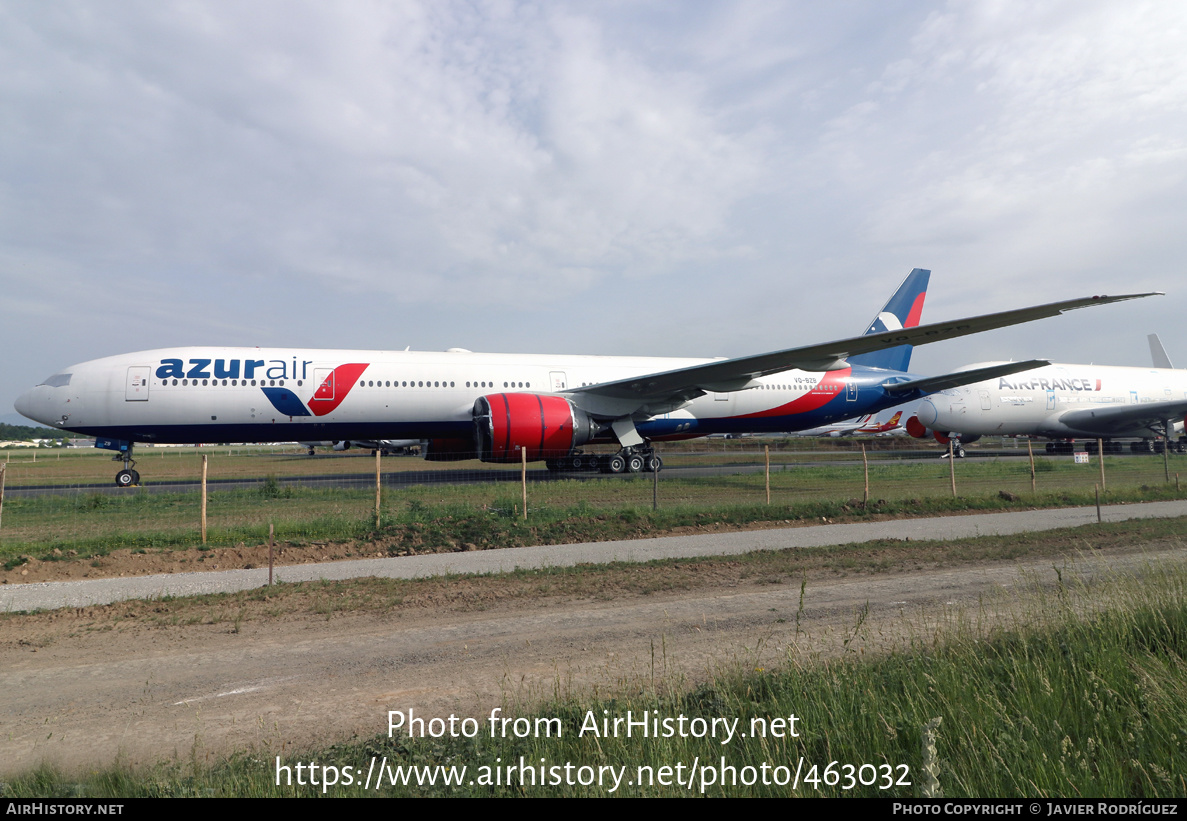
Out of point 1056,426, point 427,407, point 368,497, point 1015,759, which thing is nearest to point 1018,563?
point 1015,759

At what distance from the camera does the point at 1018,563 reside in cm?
847

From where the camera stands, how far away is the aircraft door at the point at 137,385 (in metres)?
17.6

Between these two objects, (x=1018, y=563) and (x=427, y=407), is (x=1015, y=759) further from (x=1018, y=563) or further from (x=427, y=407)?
(x=427, y=407)

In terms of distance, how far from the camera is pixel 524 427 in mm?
17656

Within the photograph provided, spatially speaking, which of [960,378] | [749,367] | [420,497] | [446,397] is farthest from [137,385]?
[960,378]

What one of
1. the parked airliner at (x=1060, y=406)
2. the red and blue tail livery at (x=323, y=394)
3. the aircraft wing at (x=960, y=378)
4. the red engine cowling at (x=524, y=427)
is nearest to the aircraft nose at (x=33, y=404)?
the red and blue tail livery at (x=323, y=394)

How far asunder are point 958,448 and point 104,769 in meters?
41.0

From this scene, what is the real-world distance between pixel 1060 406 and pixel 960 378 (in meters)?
20.8

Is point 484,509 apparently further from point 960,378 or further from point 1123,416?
point 1123,416

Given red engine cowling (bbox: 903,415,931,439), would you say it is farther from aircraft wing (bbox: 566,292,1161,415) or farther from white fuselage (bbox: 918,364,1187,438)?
aircraft wing (bbox: 566,292,1161,415)

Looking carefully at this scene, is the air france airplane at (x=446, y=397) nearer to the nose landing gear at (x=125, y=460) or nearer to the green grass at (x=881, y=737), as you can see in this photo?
the nose landing gear at (x=125, y=460)

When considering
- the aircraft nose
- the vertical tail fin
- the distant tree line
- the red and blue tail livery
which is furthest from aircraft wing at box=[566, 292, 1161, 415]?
the distant tree line

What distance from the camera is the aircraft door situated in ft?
57.7

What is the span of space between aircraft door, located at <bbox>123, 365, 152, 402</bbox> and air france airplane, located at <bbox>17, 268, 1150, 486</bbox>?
33mm
